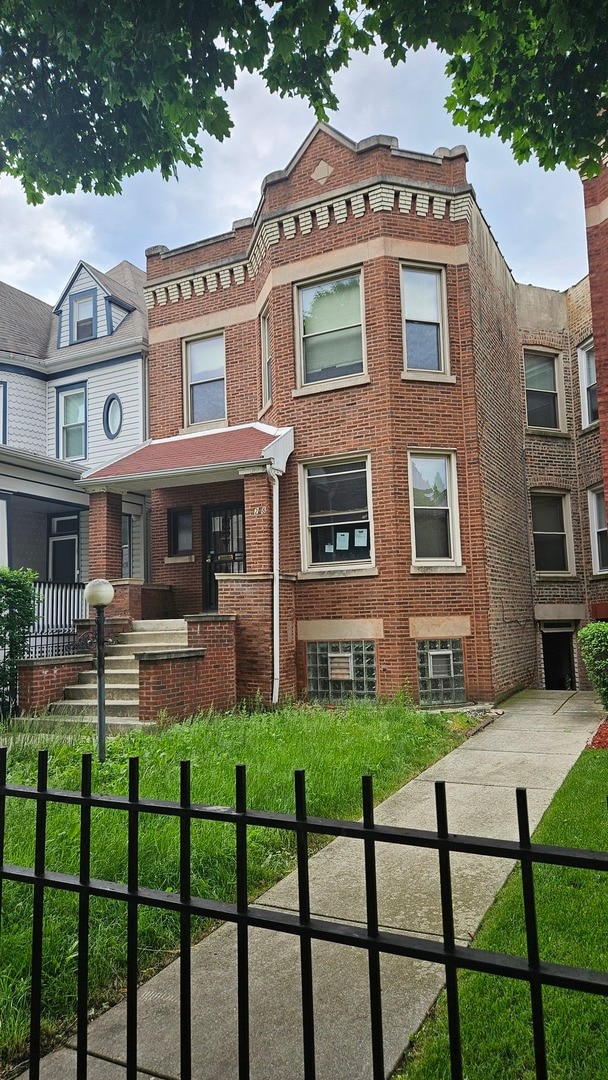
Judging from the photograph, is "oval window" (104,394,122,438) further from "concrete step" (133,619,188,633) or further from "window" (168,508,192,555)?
"concrete step" (133,619,188,633)

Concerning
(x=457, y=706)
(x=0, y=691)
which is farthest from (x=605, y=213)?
(x=0, y=691)

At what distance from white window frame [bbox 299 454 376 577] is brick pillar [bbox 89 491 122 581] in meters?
3.76

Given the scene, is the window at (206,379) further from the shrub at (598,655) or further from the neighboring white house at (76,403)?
the shrub at (598,655)

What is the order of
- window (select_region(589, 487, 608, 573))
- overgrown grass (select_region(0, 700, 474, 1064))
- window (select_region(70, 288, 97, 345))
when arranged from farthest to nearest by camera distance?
1. window (select_region(70, 288, 97, 345))
2. window (select_region(589, 487, 608, 573))
3. overgrown grass (select_region(0, 700, 474, 1064))

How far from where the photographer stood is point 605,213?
11109 mm

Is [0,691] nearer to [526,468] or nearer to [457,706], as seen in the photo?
[457,706]

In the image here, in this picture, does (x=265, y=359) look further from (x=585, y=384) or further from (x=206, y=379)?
(x=585, y=384)

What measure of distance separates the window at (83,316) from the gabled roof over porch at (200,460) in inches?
206

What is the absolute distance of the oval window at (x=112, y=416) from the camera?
15930 millimetres

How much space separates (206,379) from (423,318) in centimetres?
499

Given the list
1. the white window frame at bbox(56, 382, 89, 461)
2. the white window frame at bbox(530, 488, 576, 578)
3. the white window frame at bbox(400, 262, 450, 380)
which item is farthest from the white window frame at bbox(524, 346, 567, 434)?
the white window frame at bbox(56, 382, 89, 461)

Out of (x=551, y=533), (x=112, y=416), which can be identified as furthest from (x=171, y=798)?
(x=551, y=533)

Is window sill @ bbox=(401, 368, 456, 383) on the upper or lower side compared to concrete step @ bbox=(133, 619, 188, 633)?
upper

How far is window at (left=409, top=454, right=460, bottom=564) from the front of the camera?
37.9 ft
